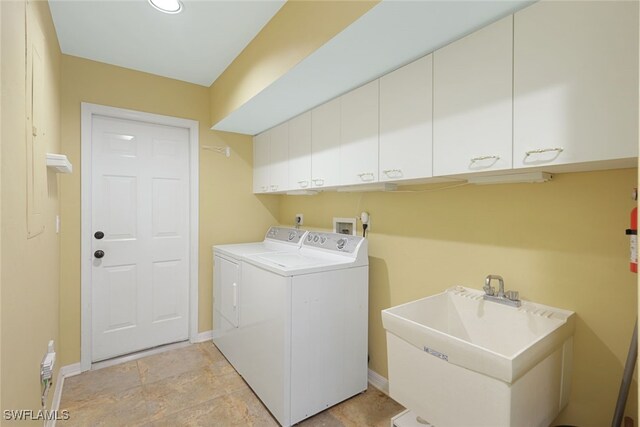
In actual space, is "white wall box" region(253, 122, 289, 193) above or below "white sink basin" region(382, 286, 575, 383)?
above

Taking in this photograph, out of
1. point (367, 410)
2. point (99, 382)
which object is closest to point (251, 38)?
point (367, 410)

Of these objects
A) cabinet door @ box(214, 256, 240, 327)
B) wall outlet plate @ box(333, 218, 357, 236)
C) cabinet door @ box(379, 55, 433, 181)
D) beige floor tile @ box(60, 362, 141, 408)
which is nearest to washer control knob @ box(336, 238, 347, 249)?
wall outlet plate @ box(333, 218, 357, 236)

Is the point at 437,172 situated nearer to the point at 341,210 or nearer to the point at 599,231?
the point at 599,231

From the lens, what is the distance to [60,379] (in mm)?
2217

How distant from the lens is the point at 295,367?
1786 mm

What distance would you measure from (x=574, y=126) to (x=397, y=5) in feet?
2.52

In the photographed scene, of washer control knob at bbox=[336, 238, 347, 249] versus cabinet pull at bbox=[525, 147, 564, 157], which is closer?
cabinet pull at bbox=[525, 147, 564, 157]

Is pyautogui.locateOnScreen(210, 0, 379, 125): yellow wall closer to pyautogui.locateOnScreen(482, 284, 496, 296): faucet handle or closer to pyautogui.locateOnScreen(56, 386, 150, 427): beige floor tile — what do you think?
pyautogui.locateOnScreen(482, 284, 496, 296): faucet handle

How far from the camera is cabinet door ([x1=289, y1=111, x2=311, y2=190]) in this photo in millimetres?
2305

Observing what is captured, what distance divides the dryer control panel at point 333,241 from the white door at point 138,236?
1329 mm

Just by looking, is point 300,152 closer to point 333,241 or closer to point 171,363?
point 333,241

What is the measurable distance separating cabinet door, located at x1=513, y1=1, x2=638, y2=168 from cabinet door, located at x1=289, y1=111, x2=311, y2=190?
56.5 inches

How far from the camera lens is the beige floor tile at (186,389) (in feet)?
6.55

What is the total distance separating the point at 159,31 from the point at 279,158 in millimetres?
1242
